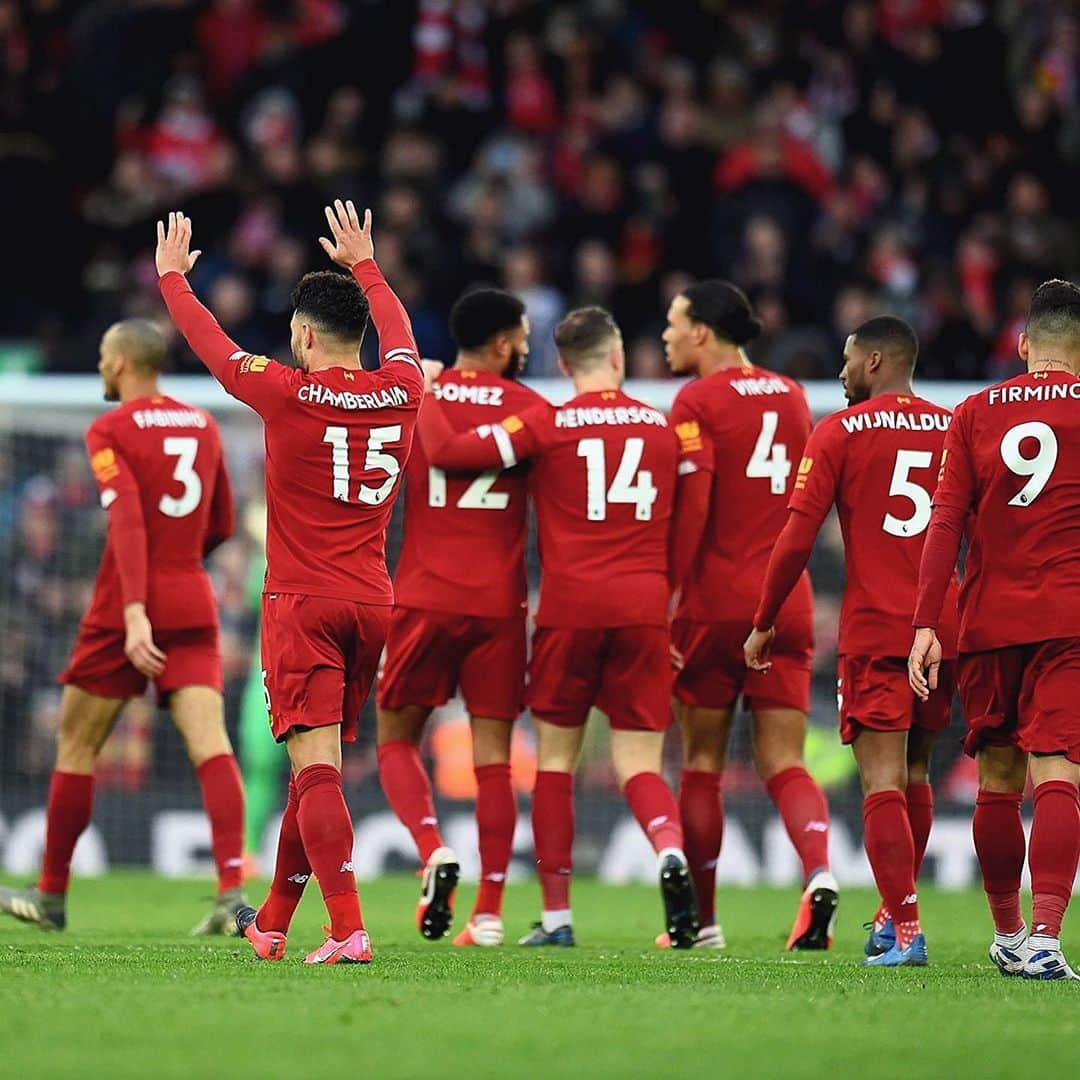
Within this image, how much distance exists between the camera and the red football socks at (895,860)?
7.84 metres

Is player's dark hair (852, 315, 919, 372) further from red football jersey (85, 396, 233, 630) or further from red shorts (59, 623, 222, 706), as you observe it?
red shorts (59, 623, 222, 706)

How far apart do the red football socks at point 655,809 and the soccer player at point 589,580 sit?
0.04 feet

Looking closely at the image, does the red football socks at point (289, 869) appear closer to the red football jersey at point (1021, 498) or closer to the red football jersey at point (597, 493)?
the red football jersey at point (597, 493)

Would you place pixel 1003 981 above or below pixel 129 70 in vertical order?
below

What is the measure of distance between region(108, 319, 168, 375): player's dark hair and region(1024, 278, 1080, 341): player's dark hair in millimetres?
3831

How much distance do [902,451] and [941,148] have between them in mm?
10593

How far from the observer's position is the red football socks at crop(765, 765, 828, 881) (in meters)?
9.04

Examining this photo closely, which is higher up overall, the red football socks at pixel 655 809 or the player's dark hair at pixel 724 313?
the player's dark hair at pixel 724 313

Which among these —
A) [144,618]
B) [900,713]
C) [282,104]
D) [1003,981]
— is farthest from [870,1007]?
[282,104]

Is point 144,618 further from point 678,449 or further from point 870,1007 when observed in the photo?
point 870,1007

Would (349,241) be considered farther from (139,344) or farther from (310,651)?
(139,344)

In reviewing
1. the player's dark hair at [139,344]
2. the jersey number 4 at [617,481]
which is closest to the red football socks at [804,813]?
the jersey number 4 at [617,481]

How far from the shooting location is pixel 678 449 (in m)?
9.23

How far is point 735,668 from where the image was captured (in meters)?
9.26
